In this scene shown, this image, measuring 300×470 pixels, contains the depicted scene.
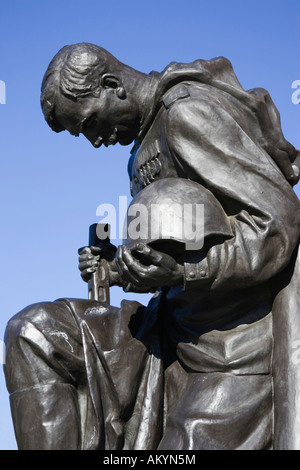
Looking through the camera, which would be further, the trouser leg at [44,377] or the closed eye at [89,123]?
the closed eye at [89,123]

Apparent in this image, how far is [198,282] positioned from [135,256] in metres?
0.39

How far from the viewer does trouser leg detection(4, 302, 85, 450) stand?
6379 mm

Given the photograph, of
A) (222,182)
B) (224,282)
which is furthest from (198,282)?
(222,182)

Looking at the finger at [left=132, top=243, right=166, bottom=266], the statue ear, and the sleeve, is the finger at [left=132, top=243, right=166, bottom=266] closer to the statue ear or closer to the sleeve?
the sleeve

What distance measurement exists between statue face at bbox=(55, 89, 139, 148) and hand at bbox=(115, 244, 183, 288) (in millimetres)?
1023

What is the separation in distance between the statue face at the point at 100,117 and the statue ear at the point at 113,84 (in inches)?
1.1

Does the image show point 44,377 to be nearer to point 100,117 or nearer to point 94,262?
point 94,262

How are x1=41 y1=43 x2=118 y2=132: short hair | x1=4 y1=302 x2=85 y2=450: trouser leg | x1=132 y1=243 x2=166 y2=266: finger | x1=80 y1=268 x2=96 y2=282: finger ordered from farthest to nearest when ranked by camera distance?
x1=80 y1=268 x2=96 y2=282: finger < x1=41 y1=43 x2=118 y2=132: short hair < x1=4 y1=302 x2=85 y2=450: trouser leg < x1=132 y1=243 x2=166 y2=266: finger

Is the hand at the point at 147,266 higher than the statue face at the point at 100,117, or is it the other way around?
the statue face at the point at 100,117

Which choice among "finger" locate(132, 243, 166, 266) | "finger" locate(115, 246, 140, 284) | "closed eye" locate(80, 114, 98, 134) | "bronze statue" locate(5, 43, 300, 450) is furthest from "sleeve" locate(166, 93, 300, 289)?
"closed eye" locate(80, 114, 98, 134)

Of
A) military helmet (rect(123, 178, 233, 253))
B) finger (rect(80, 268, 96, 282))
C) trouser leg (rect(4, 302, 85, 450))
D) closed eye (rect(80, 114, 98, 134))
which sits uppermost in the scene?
closed eye (rect(80, 114, 98, 134))

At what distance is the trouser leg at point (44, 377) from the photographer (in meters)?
6.38

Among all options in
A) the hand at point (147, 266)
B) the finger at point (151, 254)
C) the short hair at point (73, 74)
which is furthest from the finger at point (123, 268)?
the short hair at point (73, 74)

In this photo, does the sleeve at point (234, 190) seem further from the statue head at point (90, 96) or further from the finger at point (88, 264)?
the finger at point (88, 264)
